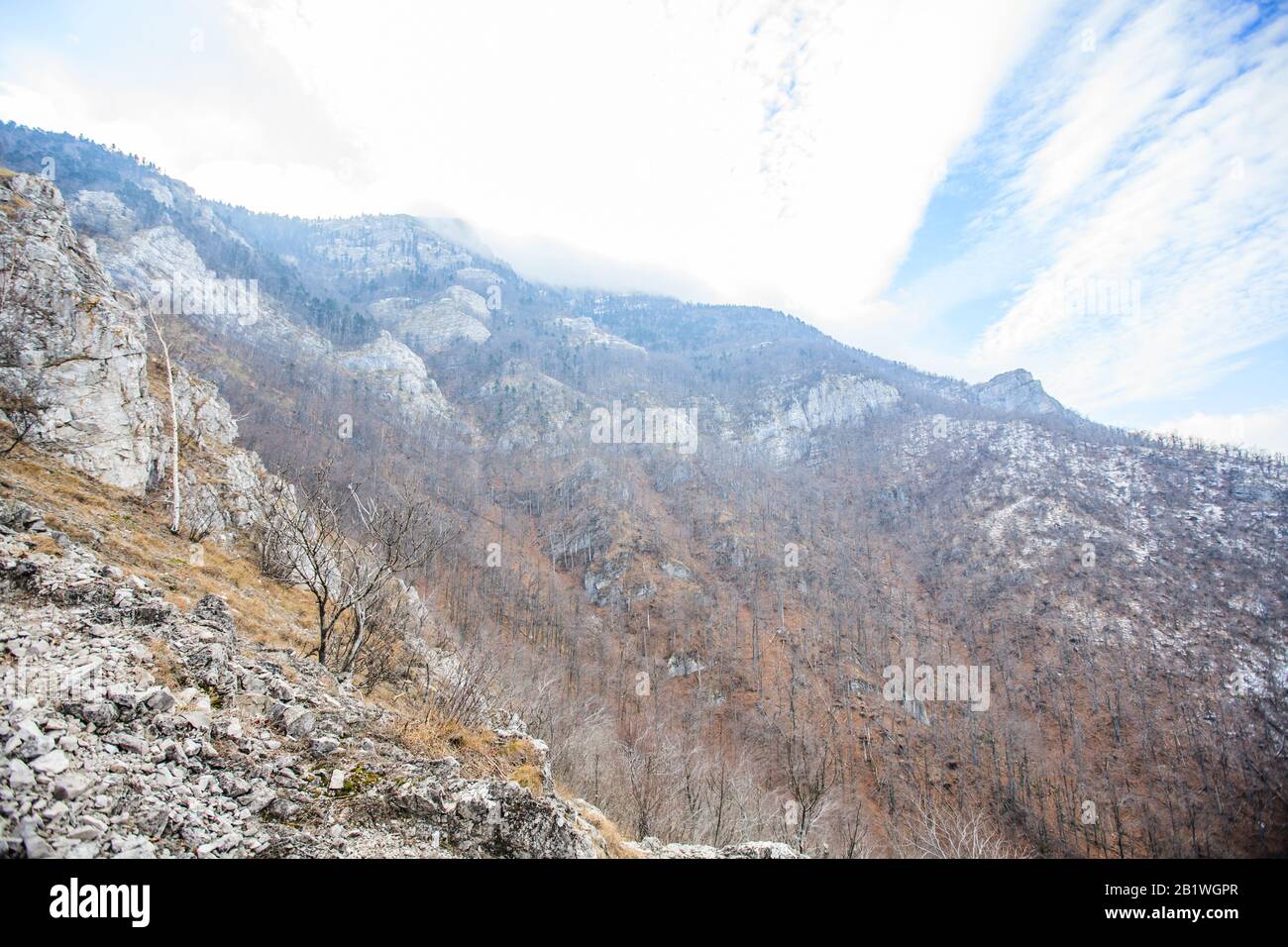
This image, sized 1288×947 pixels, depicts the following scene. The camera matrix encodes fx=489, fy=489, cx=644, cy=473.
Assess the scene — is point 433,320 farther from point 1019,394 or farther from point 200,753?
point 1019,394

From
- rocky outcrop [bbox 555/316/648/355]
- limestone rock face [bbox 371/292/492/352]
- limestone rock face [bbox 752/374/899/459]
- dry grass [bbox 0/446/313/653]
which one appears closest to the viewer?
dry grass [bbox 0/446/313/653]

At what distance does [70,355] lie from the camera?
15273 millimetres

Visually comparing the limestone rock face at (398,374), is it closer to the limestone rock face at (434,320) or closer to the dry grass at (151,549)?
the limestone rock face at (434,320)

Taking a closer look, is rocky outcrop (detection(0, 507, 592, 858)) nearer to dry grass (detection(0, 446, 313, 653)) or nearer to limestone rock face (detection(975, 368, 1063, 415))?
dry grass (detection(0, 446, 313, 653))

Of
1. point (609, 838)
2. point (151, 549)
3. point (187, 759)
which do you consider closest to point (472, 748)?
point (609, 838)

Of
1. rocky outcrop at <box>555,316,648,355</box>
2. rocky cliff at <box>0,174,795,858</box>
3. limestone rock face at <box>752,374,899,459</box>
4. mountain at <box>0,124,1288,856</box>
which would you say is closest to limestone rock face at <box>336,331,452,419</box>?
mountain at <box>0,124,1288,856</box>

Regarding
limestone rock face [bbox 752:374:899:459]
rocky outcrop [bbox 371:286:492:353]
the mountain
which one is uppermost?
rocky outcrop [bbox 371:286:492:353]

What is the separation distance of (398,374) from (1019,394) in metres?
171

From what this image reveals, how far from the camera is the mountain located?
3866cm

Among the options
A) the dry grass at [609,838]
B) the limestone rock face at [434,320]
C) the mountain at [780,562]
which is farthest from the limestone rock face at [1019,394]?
the dry grass at [609,838]

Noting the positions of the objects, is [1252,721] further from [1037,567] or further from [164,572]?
[164,572]

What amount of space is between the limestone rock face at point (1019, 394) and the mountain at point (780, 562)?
4354cm

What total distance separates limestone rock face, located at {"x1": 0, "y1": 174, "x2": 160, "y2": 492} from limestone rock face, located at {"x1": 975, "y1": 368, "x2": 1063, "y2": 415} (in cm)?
17503

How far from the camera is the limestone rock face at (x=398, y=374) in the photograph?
325 feet
